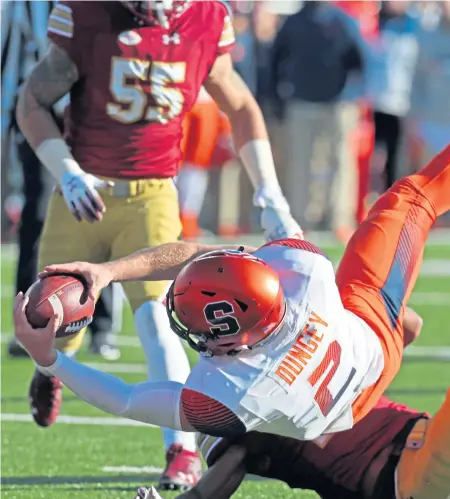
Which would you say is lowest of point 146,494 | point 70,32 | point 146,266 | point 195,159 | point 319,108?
point 195,159

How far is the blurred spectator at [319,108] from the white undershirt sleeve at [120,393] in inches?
320

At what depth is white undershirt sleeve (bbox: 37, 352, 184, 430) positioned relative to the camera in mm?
3742

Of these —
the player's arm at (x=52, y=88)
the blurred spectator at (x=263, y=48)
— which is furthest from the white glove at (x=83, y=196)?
the blurred spectator at (x=263, y=48)

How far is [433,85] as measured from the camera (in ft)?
44.4

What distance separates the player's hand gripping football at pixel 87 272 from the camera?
383cm

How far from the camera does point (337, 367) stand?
3.75 m

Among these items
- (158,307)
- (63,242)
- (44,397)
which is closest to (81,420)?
(44,397)

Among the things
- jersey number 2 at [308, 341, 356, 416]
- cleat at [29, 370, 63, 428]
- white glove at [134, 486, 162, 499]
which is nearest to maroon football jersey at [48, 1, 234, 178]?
cleat at [29, 370, 63, 428]

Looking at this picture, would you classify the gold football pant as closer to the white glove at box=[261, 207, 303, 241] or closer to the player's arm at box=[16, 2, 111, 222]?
the player's arm at box=[16, 2, 111, 222]

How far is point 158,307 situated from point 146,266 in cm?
71

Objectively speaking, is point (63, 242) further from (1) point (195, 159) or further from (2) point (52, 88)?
(1) point (195, 159)

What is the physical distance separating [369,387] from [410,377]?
9.17 ft

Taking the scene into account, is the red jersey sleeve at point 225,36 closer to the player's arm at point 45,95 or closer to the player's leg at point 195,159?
the player's arm at point 45,95

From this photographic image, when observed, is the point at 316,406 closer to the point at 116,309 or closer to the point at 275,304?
the point at 275,304
